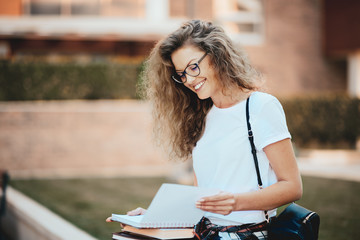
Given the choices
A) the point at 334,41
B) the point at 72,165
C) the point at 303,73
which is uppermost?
the point at 334,41

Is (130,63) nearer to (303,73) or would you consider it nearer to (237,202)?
(303,73)

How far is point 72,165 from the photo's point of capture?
12.6m

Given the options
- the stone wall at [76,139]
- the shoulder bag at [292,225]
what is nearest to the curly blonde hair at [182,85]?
the shoulder bag at [292,225]

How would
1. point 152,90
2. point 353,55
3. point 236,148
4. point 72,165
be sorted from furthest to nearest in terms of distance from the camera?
point 353,55, point 72,165, point 152,90, point 236,148

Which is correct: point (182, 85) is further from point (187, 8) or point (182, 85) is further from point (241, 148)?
point (187, 8)

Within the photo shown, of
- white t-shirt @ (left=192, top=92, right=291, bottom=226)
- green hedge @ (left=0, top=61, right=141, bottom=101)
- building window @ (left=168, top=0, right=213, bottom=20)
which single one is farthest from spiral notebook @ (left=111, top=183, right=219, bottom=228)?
building window @ (left=168, top=0, right=213, bottom=20)

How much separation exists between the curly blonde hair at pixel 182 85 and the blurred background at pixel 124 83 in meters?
3.20

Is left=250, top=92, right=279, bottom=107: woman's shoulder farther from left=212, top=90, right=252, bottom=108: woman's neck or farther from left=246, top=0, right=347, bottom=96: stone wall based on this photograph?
left=246, top=0, right=347, bottom=96: stone wall

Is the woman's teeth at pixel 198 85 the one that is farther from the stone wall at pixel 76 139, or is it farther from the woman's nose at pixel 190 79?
the stone wall at pixel 76 139

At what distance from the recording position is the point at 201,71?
2221 mm

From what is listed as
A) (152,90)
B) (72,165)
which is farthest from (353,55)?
(152,90)

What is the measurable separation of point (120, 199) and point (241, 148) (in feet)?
20.0

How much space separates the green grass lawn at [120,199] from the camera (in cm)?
578

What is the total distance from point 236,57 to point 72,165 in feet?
35.9
